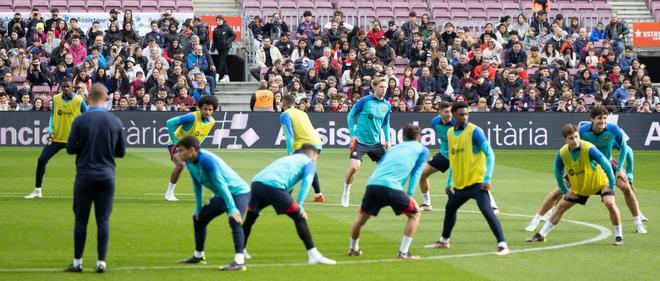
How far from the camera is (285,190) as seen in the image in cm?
1275

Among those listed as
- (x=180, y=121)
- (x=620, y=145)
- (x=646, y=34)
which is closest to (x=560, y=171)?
(x=620, y=145)

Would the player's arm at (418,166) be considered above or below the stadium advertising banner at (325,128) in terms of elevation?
above

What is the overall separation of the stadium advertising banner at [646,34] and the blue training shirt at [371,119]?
2470 cm

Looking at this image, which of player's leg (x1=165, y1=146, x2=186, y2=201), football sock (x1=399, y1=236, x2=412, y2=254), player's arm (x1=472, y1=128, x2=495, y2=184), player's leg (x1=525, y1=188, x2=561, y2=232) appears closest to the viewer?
football sock (x1=399, y1=236, x2=412, y2=254)

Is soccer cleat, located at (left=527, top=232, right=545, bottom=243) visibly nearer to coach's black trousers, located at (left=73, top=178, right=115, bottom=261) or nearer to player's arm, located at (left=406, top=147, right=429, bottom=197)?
player's arm, located at (left=406, top=147, right=429, bottom=197)

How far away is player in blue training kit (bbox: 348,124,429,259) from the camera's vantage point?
43.6ft

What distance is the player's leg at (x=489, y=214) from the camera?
551 inches

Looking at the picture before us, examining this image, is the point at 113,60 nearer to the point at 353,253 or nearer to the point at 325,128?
the point at 325,128

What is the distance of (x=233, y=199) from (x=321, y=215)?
5.75m

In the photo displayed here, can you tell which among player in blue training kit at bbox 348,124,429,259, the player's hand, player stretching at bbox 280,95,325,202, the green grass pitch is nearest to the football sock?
player in blue training kit at bbox 348,124,429,259

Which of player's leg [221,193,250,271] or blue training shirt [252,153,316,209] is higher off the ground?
blue training shirt [252,153,316,209]

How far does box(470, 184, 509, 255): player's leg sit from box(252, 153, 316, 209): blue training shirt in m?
2.23

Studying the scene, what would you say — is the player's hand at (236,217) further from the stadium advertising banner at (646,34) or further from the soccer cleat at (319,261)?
the stadium advertising banner at (646,34)

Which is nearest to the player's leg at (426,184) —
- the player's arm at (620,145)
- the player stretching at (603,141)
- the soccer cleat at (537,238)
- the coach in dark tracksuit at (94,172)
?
the player stretching at (603,141)
